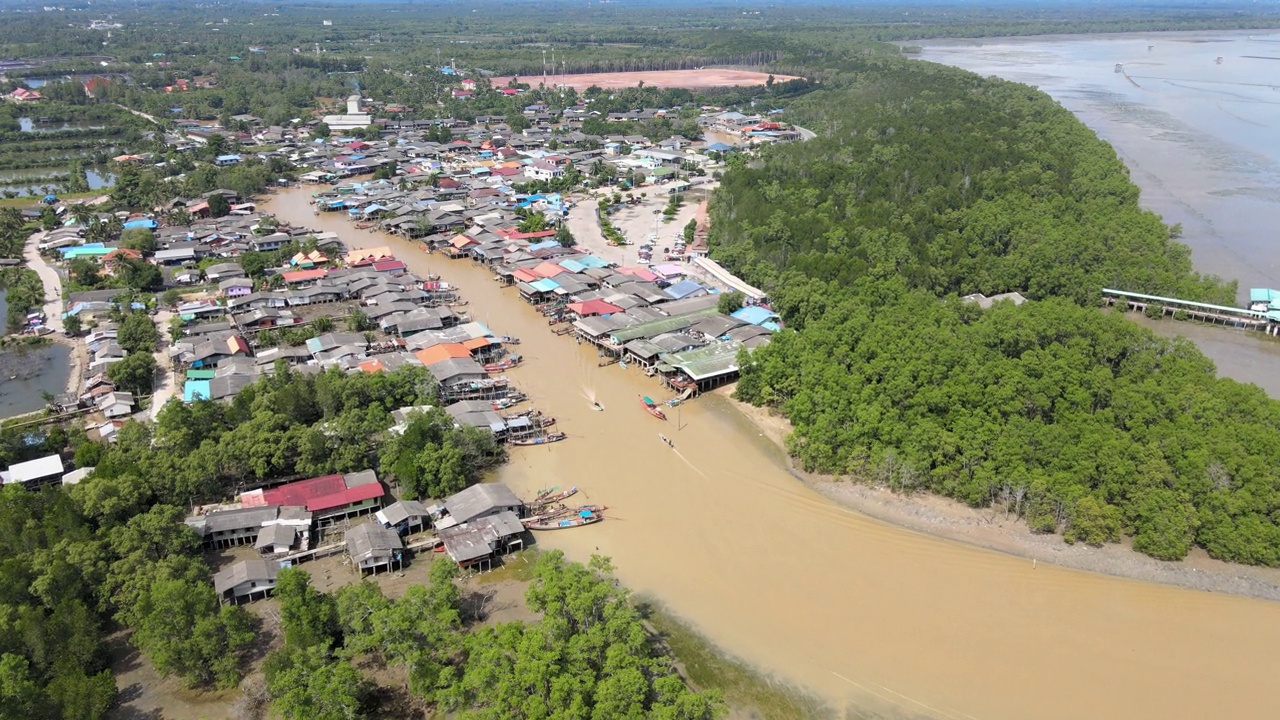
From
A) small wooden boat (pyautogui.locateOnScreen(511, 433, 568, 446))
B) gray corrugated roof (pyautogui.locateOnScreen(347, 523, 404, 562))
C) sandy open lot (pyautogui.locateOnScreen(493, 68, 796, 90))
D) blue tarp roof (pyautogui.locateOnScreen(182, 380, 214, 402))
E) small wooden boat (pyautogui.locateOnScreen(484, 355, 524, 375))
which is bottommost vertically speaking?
small wooden boat (pyautogui.locateOnScreen(511, 433, 568, 446))

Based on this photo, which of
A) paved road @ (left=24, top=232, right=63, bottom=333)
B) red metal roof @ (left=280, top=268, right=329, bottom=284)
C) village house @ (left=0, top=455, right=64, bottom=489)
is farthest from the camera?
red metal roof @ (left=280, top=268, right=329, bottom=284)

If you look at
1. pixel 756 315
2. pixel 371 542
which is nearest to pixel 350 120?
pixel 756 315

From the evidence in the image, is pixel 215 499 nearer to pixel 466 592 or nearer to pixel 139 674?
pixel 139 674

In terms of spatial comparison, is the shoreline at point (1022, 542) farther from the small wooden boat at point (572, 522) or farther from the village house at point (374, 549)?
the village house at point (374, 549)

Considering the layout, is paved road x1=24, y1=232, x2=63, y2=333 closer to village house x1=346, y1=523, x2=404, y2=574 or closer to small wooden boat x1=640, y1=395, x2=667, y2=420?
village house x1=346, y1=523, x2=404, y2=574

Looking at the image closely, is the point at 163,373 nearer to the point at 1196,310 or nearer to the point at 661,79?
the point at 1196,310

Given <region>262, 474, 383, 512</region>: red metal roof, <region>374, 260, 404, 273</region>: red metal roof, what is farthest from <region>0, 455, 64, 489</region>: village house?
<region>374, 260, 404, 273</region>: red metal roof
